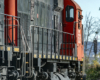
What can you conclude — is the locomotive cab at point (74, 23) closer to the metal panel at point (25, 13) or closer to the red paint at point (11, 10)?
the metal panel at point (25, 13)

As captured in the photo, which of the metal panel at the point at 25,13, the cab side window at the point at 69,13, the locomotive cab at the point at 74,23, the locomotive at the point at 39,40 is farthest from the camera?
the cab side window at the point at 69,13

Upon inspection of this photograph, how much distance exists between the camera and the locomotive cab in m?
11.8

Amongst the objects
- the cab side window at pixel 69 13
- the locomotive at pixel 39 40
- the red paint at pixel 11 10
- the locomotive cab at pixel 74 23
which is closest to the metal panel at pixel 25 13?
the locomotive at pixel 39 40

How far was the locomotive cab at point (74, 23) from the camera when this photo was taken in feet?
38.7

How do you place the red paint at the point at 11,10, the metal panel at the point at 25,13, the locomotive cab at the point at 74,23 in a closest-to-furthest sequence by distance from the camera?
1. the red paint at the point at 11,10
2. the metal panel at the point at 25,13
3. the locomotive cab at the point at 74,23

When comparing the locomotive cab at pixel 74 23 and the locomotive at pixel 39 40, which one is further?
the locomotive cab at pixel 74 23

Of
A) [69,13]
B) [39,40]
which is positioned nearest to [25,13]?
[39,40]

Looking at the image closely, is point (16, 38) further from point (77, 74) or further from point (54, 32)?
point (77, 74)

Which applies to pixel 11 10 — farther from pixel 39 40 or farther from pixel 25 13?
pixel 39 40

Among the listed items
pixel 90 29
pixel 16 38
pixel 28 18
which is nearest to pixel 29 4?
pixel 28 18

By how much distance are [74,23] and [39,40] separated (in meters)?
2.32

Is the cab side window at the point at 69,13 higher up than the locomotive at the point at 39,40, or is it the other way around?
the cab side window at the point at 69,13

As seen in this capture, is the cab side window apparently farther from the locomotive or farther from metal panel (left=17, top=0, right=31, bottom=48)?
metal panel (left=17, top=0, right=31, bottom=48)

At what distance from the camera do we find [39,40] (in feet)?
33.7
